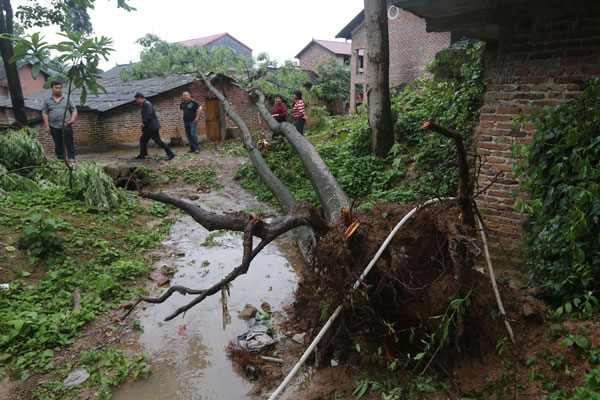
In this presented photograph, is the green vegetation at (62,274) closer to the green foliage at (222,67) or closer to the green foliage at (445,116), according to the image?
the green foliage at (445,116)

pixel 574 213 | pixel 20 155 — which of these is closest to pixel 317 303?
pixel 574 213

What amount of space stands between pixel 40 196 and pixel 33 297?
9.86 ft

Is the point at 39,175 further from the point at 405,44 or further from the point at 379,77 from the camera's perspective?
the point at 405,44

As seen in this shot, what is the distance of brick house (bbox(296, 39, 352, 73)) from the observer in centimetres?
3250

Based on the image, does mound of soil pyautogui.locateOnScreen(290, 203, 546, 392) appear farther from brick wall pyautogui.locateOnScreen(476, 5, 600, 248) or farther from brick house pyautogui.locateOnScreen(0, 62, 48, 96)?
brick house pyautogui.locateOnScreen(0, 62, 48, 96)

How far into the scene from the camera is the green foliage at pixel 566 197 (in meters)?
3.00

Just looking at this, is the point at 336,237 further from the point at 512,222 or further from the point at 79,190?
the point at 79,190

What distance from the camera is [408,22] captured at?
82.2 feet

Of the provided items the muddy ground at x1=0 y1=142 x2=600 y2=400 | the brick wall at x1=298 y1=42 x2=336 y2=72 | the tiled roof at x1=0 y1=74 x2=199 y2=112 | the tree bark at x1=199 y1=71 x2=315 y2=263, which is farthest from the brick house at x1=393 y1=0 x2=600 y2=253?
the brick wall at x1=298 y1=42 x2=336 y2=72

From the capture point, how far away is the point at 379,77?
768cm

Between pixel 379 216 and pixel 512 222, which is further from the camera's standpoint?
pixel 512 222

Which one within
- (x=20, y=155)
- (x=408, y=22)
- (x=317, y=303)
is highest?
(x=408, y=22)

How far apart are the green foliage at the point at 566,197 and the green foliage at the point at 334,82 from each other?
87.6 ft

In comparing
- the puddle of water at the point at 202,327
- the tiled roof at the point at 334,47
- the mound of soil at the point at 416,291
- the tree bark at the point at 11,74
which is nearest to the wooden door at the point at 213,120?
the tree bark at the point at 11,74
